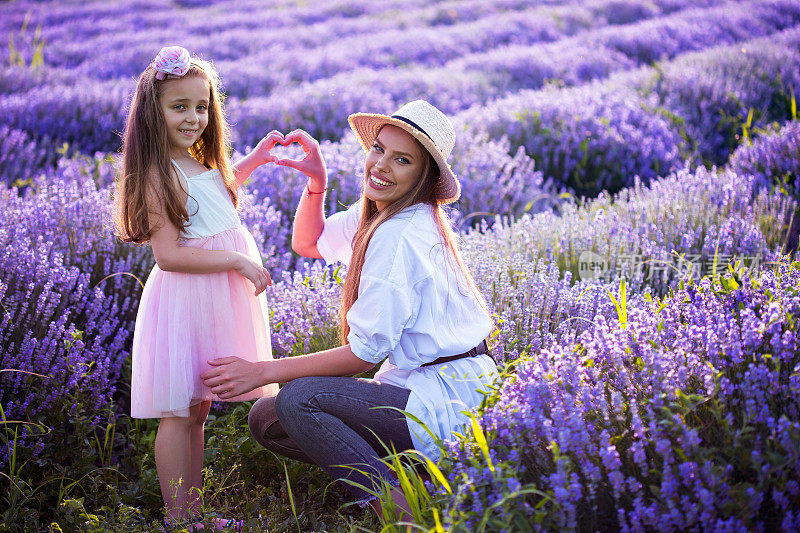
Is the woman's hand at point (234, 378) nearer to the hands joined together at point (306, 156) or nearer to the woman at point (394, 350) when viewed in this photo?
the woman at point (394, 350)

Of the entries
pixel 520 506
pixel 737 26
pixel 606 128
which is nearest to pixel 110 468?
pixel 520 506

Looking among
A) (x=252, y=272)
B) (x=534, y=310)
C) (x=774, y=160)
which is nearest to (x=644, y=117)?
(x=774, y=160)

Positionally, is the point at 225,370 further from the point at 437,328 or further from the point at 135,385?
the point at 437,328

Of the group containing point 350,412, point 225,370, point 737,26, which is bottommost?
point 350,412

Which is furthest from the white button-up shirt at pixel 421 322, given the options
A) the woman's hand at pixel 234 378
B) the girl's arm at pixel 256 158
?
the girl's arm at pixel 256 158

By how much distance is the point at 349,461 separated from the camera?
199cm

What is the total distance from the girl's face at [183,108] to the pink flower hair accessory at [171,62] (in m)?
0.04

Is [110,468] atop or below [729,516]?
below

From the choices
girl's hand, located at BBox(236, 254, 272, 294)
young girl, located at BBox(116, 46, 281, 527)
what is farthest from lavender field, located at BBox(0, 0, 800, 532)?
girl's hand, located at BBox(236, 254, 272, 294)

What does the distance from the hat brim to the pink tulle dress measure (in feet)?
1.84

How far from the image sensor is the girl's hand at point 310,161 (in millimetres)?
2424

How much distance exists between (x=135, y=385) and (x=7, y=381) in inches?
27.2

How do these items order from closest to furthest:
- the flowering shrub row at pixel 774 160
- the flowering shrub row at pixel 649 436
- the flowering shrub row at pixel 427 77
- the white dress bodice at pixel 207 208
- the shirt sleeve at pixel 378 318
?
the flowering shrub row at pixel 649 436
the shirt sleeve at pixel 378 318
the white dress bodice at pixel 207 208
the flowering shrub row at pixel 774 160
the flowering shrub row at pixel 427 77

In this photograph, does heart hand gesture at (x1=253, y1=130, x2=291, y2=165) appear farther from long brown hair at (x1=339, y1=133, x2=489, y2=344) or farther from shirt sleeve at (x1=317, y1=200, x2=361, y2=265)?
long brown hair at (x1=339, y1=133, x2=489, y2=344)
